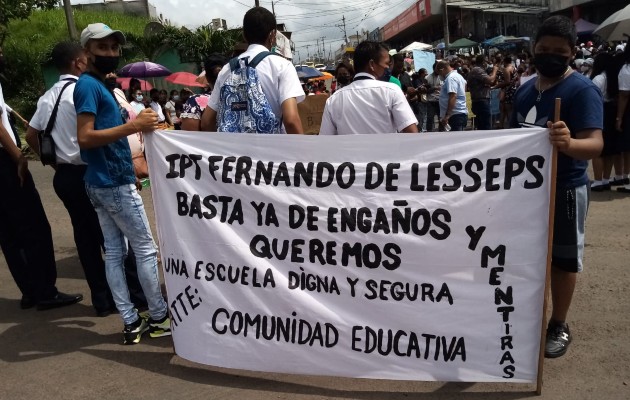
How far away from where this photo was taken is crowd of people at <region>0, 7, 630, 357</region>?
302 centimetres

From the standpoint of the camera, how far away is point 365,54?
390 centimetres


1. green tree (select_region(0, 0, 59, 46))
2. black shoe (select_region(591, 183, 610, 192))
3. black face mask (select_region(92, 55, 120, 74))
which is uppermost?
green tree (select_region(0, 0, 59, 46))

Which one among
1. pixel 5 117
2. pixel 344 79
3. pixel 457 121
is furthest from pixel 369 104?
pixel 457 121

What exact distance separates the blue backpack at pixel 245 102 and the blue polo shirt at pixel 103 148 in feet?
2.15

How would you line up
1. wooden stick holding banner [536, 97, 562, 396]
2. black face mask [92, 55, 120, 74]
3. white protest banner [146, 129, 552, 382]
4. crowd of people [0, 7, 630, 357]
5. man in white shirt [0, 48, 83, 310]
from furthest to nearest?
man in white shirt [0, 48, 83, 310] < black face mask [92, 55, 120, 74] < crowd of people [0, 7, 630, 357] < white protest banner [146, 129, 552, 382] < wooden stick holding banner [536, 97, 562, 396]

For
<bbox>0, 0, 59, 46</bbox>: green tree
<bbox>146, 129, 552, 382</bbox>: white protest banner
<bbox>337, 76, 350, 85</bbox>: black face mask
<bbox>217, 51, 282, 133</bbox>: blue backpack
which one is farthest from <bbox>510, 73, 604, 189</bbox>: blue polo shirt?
<bbox>0, 0, 59, 46</bbox>: green tree

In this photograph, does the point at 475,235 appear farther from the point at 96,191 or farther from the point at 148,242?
the point at 96,191

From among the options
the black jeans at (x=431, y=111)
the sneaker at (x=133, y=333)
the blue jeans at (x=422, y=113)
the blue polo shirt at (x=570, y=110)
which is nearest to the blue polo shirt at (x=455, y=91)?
the black jeans at (x=431, y=111)

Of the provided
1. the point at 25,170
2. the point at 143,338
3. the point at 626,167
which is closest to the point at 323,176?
the point at 143,338

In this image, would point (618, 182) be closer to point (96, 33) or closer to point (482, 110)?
point (482, 110)

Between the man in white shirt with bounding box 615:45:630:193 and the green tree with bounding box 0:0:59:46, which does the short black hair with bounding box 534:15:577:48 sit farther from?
the green tree with bounding box 0:0:59:46

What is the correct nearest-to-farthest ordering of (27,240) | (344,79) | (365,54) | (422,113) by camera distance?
(365,54)
(27,240)
(344,79)
(422,113)

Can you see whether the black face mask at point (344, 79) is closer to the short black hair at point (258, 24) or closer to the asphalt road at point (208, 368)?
the asphalt road at point (208, 368)

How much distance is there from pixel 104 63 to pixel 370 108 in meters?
1.70
